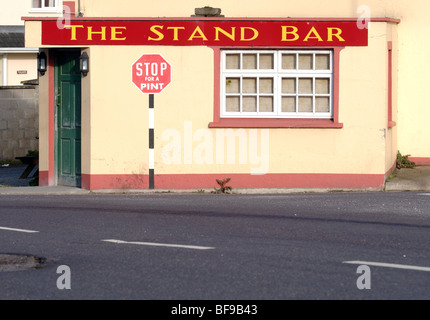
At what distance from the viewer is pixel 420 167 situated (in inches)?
780

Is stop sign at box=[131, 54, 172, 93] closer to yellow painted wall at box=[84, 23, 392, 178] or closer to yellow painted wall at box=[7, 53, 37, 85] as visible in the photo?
yellow painted wall at box=[84, 23, 392, 178]

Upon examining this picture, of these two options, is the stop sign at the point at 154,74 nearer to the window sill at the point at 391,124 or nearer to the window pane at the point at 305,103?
the window pane at the point at 305,103

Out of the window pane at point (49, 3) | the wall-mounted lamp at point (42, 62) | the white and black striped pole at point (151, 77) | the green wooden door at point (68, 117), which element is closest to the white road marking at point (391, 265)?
the white and black striped pole at point (151, 77)

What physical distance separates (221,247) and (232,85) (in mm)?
8738

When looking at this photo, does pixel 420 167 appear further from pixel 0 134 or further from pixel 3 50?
pixel 3 50

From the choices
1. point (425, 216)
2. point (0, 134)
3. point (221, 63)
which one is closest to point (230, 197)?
point (221, 63)

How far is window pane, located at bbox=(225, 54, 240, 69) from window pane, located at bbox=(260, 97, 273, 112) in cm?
80

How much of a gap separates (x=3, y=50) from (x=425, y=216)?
2492 centimetres

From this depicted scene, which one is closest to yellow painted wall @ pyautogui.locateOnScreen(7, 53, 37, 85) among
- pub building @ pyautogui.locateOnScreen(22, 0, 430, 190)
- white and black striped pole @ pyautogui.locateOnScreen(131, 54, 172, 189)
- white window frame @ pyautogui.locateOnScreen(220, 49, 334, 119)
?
pub building @ pyautogui.locateOnScreen(22, 0, 430, 190)

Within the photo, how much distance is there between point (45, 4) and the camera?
81.7ft

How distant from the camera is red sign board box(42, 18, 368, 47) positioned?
17688mm

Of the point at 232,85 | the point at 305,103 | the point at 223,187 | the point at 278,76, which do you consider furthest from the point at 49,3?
the point at 223,187

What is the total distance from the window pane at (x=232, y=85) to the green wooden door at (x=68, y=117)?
294 centimetres

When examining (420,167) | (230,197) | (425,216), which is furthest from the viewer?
(420,167)
